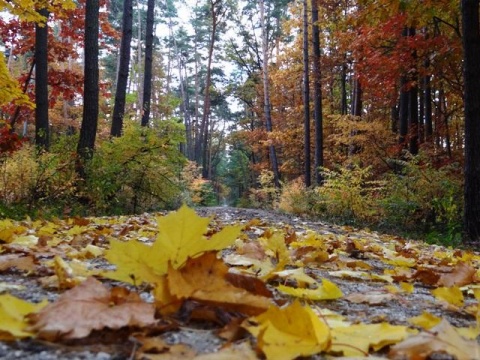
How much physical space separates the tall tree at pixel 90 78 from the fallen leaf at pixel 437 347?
7396mm

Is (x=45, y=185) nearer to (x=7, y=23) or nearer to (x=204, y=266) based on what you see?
(x=204, y=266)

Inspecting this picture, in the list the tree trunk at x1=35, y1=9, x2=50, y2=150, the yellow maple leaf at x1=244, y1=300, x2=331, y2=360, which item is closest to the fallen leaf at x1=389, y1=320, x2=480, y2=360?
the yellow maple leaf at x1=244, y1=300, x2=331, y2=360

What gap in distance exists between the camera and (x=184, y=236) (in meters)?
0.89

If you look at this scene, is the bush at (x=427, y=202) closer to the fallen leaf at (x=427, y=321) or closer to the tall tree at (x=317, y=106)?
the tall tree at (x=317, y=106)

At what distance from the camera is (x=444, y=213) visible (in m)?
6.95

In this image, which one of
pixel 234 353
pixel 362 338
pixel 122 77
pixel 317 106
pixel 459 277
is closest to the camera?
pixel 234 353

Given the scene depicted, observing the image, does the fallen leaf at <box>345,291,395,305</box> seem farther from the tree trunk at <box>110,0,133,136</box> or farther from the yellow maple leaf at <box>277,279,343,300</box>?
the tree trunk at <box>110,0,133,136</box>

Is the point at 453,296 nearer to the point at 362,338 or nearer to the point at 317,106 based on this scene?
the point at 362,338

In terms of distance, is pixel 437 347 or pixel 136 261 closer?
pixel 437 347

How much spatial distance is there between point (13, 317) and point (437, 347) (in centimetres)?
69

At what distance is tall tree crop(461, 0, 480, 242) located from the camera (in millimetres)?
5312

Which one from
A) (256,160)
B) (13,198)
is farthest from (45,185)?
(256,160)

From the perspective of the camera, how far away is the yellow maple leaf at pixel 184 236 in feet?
2.82

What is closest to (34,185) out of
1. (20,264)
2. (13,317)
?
(20,264)
